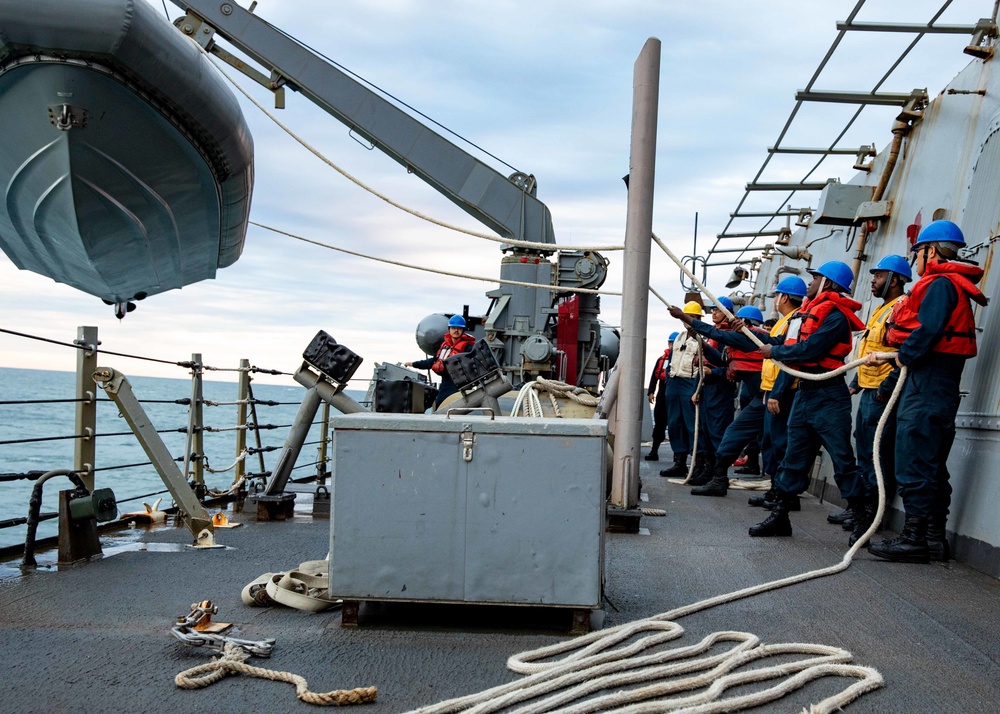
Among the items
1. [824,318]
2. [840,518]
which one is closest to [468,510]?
[824,318]

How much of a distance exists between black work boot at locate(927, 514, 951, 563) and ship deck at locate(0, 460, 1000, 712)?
0.32 ft

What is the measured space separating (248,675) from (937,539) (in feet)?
11.4

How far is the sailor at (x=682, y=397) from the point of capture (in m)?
8.80

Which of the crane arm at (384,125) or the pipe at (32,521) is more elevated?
the crane arm at (384,125)

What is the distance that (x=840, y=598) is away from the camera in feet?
11.7

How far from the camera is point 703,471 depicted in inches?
345

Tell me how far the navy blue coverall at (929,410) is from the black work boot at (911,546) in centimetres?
5

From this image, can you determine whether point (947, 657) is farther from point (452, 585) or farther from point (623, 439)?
point (623, 439)

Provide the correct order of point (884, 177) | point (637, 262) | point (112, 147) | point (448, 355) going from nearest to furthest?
point (637, 262) < point (112, 147) < point (884, 177) < point (448, 355)

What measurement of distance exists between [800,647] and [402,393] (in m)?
2.76

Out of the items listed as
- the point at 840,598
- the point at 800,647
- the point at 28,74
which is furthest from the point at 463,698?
the point at 28,74

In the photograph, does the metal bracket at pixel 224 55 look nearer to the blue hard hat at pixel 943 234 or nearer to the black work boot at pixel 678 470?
the black work boot at pixel 678 470

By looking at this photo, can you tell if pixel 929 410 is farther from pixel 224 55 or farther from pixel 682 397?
pixel 224 55

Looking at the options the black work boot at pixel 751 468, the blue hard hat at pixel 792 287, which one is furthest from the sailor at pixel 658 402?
the blue hard hat at pixel 792 287
